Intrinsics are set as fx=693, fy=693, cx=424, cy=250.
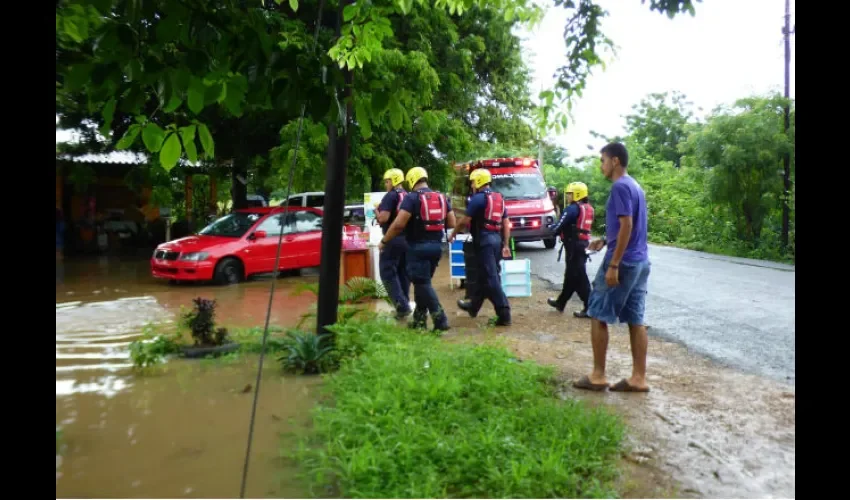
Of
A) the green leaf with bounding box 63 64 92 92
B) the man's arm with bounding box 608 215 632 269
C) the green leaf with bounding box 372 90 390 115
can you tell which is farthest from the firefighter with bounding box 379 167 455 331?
the green leaf with bounding box 63 64 92 92

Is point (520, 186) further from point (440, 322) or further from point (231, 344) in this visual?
point (231, 344)

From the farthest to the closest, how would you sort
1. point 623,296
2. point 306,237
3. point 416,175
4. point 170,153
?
point 306,237 < point 416,175 < point 623,296 < point 170,153

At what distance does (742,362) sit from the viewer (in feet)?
19.4

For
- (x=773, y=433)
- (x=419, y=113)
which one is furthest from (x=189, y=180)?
(x=773, y=433)

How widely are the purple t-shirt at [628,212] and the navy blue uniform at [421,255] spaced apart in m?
2.78

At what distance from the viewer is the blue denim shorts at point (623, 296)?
496 centimetres

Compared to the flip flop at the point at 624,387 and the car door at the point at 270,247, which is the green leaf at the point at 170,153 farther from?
the car door at the point at 270,247

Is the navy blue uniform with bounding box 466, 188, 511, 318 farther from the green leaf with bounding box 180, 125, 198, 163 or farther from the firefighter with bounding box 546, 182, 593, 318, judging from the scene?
the green leaf with bounding box 180, 125, 198, 163

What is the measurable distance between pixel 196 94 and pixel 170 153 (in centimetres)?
26

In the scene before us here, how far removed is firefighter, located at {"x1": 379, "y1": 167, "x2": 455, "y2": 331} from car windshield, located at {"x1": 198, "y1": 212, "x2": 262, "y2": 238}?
6.67 m

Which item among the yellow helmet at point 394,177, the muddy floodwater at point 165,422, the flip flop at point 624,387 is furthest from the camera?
the yellow helmet at point 394,177

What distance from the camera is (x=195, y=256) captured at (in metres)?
12.6

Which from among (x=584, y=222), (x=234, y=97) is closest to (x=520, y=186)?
(x=584, y=222)

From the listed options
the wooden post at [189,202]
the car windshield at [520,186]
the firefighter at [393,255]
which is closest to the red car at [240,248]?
the firefighter at [393,255]
